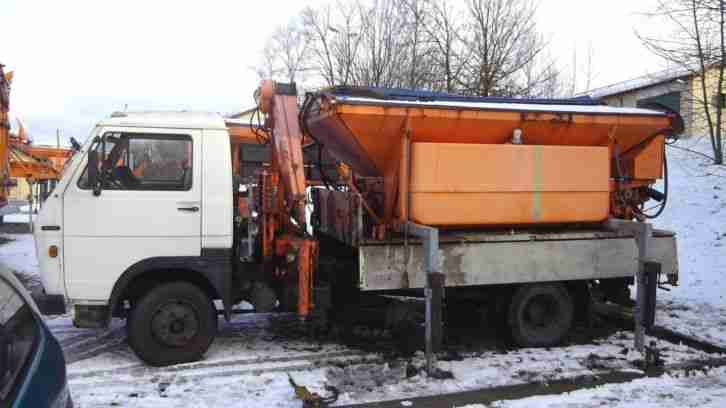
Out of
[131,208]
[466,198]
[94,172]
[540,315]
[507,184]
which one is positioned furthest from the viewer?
[540,315]

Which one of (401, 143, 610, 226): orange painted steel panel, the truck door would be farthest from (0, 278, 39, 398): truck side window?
(401, 143, 610, 226): orange painted steel panel

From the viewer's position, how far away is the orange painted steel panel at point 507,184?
5.60 meters

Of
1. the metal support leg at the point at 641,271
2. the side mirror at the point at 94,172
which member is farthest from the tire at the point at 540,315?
the side mirror at the point at 94,172

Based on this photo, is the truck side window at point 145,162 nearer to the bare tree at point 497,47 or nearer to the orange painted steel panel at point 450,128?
the orange painted steel panel at point 450,128

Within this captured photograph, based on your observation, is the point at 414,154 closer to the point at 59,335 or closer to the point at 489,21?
the point at 59,335

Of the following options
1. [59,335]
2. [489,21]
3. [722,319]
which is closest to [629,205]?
[722,319]

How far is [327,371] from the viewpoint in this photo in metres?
5.45

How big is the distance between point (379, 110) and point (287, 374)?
2.56 metres

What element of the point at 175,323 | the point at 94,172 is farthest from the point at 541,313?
the point at 94,172

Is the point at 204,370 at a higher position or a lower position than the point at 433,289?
lower

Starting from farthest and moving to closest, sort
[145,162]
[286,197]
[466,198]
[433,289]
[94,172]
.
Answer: [286,197] → [466,198] → [145,162] → [94,172] → [433,289]

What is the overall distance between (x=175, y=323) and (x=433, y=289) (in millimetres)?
2431

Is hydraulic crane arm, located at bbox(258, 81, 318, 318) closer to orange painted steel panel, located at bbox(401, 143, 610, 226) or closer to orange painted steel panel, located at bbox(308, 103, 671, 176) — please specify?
orange painted steel panel, located at bbox(308, 103, 671, 176)

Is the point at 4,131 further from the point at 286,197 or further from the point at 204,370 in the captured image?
the point at 204,370
